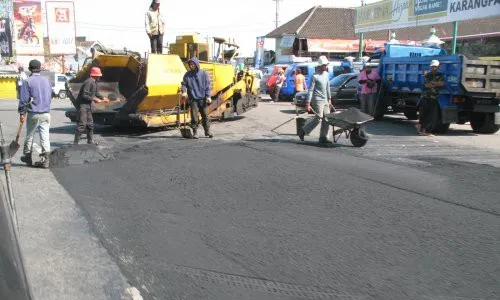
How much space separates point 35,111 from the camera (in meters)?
8.19

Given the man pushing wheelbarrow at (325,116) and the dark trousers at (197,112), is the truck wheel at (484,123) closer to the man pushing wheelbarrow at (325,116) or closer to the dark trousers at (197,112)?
the man pushing wheelbarrow at (325,116)

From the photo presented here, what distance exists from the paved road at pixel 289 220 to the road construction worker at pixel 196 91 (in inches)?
70.0

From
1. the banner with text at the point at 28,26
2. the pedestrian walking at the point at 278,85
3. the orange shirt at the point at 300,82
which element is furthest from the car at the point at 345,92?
the banner with text at the point at 28,26

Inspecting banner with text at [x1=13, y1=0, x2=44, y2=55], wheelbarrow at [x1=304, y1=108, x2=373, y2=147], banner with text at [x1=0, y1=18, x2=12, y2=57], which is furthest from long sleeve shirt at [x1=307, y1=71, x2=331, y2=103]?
banner with text at [x1=13, y1=0, x2=44, y2=55]

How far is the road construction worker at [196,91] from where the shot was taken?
37.7ft

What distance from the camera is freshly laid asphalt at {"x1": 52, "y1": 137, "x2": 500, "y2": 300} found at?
3990mm

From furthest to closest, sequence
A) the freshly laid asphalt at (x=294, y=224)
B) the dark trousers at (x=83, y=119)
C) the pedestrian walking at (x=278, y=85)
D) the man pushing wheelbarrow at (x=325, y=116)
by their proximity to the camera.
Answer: the pedestrian walking at (x=278, y=85) → the man pushing wheelbarrow at (x=325, y=116) → the dark trousers at (x=83, y=119) → the freshly laid asphalt at (x=294, y=224)

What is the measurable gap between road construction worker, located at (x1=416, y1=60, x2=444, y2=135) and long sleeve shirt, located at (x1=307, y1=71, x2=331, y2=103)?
9.57ft

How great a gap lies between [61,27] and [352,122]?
5109 cm

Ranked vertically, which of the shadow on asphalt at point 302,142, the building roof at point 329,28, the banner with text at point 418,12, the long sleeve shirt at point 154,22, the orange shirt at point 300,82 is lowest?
the shadow on asphalt at point 302,142

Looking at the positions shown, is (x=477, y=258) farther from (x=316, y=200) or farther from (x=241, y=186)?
(x=241, y=186)

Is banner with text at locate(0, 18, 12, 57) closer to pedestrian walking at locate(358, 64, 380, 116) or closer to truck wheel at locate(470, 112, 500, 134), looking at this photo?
pedestrian walking at locate(358, 64, 380, 116)

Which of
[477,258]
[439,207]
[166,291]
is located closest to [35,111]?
[166,291]

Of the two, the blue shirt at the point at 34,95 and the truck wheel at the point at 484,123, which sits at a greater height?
the blue shirt at the point at 34,95
